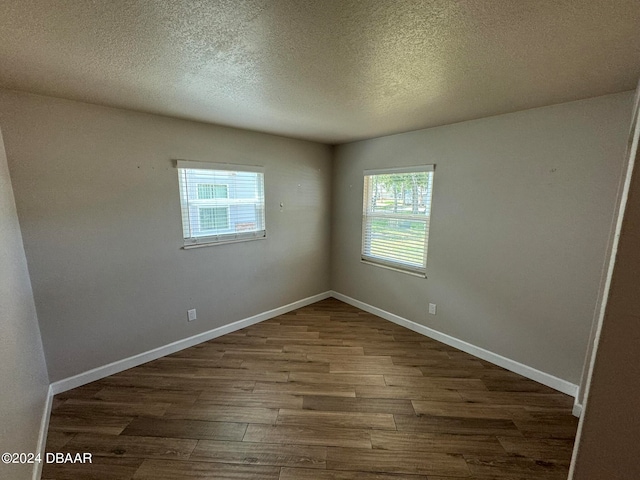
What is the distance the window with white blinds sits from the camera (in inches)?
103

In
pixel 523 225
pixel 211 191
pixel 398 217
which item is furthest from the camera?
pixel 398 217

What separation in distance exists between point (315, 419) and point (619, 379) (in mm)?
1730

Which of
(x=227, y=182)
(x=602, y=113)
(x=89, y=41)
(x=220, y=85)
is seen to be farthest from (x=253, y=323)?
(x=602, y=113)

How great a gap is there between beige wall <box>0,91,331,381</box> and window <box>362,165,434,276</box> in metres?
1.36

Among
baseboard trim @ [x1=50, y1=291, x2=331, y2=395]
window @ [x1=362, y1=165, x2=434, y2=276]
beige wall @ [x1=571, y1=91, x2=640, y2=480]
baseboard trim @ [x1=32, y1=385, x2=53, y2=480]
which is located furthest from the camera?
window @ [x1=362, y1=165, x2=434, y2=276]

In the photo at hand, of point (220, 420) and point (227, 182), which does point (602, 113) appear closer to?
point (227, 182)

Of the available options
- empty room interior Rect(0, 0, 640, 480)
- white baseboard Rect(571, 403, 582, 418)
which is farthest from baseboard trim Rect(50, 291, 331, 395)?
white baseboard Rect(571, 403, 582, 418)

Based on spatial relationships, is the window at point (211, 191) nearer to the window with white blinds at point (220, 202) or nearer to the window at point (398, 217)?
the window with white blinds at point (220, 202)

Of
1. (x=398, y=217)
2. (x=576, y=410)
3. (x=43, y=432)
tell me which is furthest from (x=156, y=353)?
(x=576, y=410)

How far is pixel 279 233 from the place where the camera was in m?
3.43

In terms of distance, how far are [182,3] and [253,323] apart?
3.09 m

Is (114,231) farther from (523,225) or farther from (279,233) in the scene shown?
(523,225)

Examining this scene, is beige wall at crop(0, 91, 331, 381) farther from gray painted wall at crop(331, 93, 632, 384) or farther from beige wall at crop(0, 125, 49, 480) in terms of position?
gray painted wall at crop(331, 93, 632, 384)

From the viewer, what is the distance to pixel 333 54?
1.30 metres
